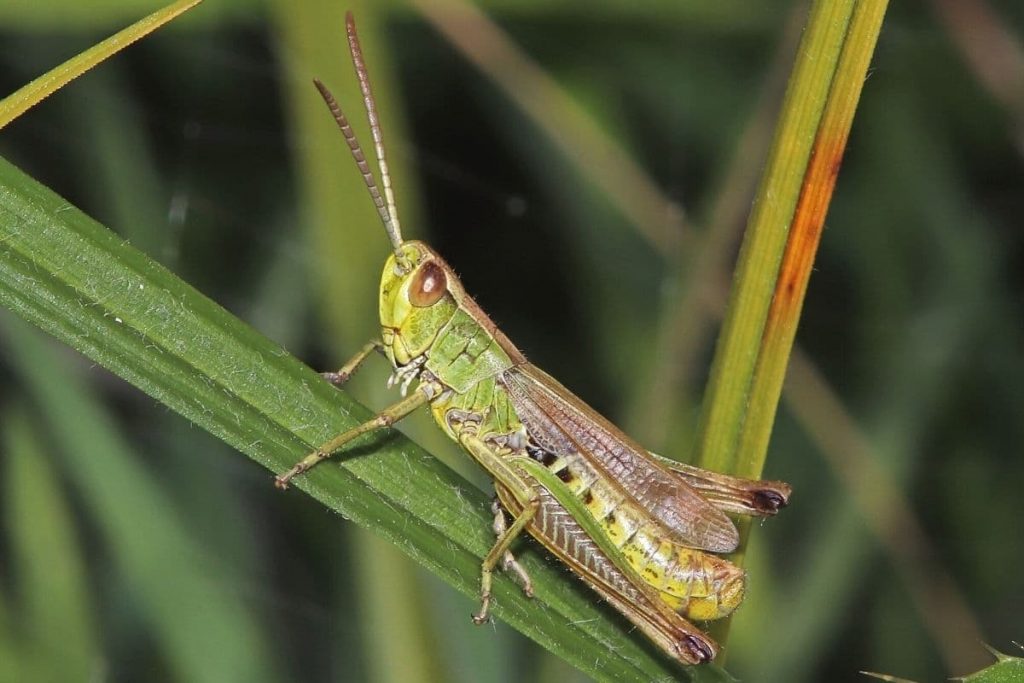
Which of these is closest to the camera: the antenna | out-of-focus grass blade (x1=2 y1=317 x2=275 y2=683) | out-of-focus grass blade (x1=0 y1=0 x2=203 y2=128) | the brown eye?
out-of-focus grass blade (x1=0 y1=0 x2=203 y2=128)

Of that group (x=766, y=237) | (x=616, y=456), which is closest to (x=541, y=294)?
(x=616, y=456)

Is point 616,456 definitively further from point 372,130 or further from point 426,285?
point 372,130

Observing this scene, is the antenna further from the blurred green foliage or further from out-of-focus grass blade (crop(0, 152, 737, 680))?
the blurred green foliage

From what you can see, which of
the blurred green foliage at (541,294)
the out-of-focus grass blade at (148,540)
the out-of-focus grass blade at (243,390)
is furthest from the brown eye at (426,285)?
the out-of-focus grass blade at (148,540)

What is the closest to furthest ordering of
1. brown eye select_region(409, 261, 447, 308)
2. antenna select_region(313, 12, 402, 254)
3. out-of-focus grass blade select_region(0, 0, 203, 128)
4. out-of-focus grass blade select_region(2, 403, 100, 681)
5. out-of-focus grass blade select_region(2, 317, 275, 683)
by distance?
1. out-of-focus grass blade select_region(0, 0, 203, 128)
2. antenna select_region(313, 12, 402, 254)
3. brown eye select_region(409, 261, 447, 308)
4. out-of-focus grass blade select_region(2, 403, 100, 681)
5. out-of-focus grass blade select_region(2, 317, 275, 683)

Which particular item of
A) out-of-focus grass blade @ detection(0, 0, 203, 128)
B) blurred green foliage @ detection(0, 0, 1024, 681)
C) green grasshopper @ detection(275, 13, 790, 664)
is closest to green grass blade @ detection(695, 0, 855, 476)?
green grasshopper @ detection(275, 13, 790, 664)

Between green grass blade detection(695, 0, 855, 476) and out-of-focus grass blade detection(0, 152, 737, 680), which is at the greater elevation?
green grass blade detection(695, 0, 855, 476)

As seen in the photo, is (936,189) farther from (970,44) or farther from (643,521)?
(643,521)

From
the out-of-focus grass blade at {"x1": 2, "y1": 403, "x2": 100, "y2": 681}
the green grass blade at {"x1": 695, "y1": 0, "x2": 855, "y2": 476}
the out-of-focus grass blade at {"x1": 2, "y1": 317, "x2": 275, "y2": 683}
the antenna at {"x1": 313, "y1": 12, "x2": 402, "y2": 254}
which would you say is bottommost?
the out-of-focus grass blade at {"x1": 2, "y1": 403, "x2": 100, "y2": 681}
